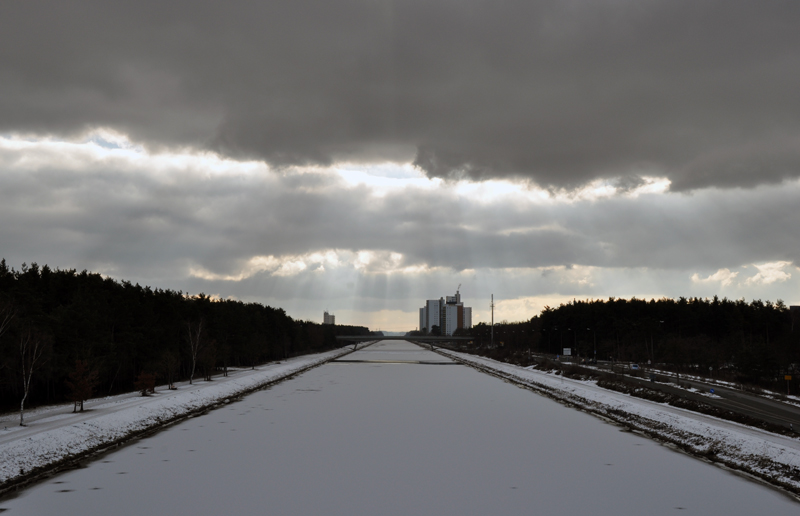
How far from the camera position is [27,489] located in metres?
20.3

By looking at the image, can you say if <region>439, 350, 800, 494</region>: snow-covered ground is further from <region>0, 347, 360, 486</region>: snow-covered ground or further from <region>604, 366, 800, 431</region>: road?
<region>0, 347, 360, 486</region>: snow-covered ground

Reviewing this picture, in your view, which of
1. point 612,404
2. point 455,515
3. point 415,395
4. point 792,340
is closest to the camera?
point 455,515

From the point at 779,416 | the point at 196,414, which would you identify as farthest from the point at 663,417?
the point at 196,414

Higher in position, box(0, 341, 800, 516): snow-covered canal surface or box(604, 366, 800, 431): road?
box(0, 341, 800, 516): snow-covered canal surface

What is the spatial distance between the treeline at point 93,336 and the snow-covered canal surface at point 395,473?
50.7 ft

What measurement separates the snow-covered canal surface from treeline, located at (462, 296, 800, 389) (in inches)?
Result: 2539

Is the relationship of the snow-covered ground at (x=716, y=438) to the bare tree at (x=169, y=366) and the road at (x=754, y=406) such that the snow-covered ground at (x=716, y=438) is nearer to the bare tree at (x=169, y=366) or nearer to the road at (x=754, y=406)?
the road at (x=754, y=406)

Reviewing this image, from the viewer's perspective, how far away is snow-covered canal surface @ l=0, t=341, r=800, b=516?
60.6 ft

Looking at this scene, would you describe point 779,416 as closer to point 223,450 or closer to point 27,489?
point 223,450

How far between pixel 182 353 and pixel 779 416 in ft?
257

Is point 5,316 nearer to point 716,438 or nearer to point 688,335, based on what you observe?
point 716,438

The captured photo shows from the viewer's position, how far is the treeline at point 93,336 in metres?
44.9

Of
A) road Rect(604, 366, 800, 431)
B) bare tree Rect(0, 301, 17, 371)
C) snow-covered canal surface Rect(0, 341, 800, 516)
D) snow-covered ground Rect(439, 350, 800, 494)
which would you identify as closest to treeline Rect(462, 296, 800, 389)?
road Rect(604, 366, 800, 431)

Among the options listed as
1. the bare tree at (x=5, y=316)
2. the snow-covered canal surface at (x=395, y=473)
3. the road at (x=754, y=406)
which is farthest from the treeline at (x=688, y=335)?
the bare tree at (x=5, y=316)
